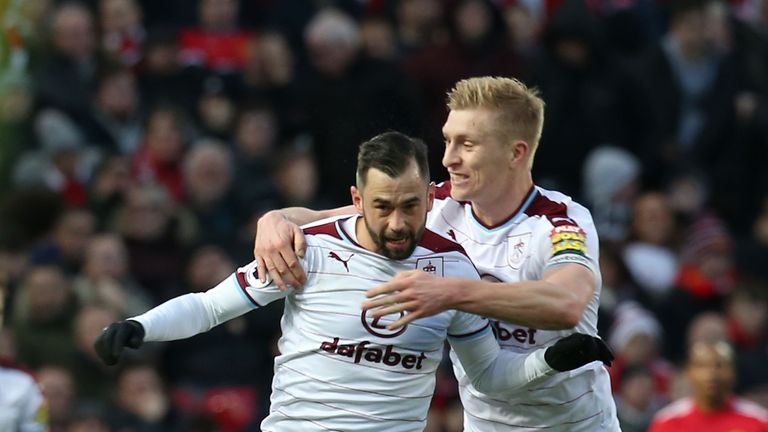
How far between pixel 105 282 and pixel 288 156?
1.84 meters

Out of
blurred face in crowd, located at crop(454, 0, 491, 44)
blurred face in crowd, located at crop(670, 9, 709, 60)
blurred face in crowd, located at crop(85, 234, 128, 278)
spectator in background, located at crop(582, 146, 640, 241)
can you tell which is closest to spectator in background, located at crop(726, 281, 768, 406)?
spectator in background, located at crop(582, 146, 640, 241)

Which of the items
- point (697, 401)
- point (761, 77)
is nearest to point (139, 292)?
point (697, 401)

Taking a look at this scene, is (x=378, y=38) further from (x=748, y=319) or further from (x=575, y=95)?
(x=748, y=319)

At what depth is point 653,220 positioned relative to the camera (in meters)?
11.9

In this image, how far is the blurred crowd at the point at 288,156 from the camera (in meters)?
10.1

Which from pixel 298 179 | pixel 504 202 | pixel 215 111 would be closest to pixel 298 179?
pixel 298 179

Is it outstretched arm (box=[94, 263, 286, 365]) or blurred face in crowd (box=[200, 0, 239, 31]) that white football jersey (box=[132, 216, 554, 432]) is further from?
blurred face in crowd (box=[200, 0, 239, 31])

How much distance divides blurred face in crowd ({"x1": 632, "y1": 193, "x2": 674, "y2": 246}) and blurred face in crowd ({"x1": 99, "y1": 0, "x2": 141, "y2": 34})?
13.0 ft

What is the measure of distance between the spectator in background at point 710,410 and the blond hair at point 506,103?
352cm

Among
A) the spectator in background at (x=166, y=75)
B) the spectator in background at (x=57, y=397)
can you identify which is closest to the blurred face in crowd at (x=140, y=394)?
the spectator in background at (x=57, y=397)

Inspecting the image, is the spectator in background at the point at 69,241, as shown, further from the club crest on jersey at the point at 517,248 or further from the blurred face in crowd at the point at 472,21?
the club crest on jersey at the point at 517,248

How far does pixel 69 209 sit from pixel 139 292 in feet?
2.39

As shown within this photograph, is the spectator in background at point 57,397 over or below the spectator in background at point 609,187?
below

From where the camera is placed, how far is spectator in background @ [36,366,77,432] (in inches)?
374
